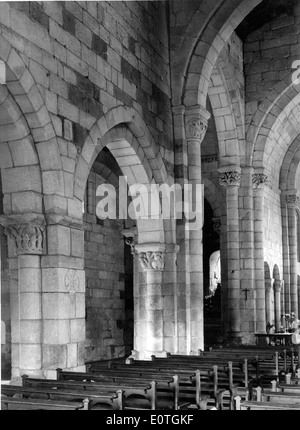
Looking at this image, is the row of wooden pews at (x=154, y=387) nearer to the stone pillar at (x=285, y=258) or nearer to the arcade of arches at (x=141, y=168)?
the arcade of arches at (x=141, y=168)

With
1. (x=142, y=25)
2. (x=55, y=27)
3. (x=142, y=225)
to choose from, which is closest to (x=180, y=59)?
(x=142, y=25)

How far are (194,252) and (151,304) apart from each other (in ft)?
4.73

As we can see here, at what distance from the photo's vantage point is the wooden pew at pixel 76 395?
6281 mm

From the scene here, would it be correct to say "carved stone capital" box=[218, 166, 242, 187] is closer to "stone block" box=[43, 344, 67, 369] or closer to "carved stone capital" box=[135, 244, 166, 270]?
"carved stone capital" box=[135, 244, 166, 270]

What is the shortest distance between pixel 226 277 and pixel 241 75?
5785mm

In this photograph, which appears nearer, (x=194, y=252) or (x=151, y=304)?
(x=151, y=304)

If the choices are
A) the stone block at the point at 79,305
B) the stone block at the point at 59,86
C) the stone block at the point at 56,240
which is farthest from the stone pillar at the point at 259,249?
the stone block at the point at 56,240

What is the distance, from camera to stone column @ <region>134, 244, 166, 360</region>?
42.3ft

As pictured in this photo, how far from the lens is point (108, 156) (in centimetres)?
1727

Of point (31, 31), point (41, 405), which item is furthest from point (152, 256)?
point (41, 405)

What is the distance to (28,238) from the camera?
8852 mm

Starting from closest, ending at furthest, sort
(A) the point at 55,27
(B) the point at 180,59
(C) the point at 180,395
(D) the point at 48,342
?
(C) the point at 180,395 < (D) the point at 48,342 < (A) the point at 55,27 < (B) the point at 180,59

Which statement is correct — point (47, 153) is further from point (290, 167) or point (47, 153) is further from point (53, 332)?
point (290, 167)

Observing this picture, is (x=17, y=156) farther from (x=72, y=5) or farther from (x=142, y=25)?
(x=142, y=25)
